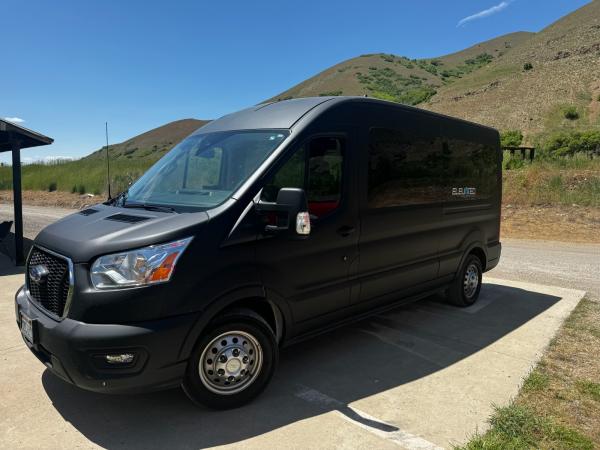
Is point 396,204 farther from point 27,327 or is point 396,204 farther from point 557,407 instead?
point 27,327

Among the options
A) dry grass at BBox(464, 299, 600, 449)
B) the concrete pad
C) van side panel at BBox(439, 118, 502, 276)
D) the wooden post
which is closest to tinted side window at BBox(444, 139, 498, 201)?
van side panel at BBox(439, 118, 502, 276)

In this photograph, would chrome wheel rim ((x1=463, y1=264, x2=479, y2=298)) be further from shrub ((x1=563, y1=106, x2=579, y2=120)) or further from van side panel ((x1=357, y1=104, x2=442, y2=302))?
shrub ((x1=563, y1=106, x2=579, y2=120))

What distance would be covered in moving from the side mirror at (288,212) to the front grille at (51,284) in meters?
1.43

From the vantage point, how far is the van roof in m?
3.95

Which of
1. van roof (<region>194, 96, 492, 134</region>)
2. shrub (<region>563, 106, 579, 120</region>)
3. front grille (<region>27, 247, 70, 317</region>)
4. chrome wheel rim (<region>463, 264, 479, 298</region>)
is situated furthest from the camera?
shrub (<region>563, 106, 579, 120</region>)

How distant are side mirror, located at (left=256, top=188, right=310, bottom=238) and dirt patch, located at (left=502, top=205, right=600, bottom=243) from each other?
1212 cm

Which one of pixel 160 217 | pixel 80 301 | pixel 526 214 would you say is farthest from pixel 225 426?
pixel 526 214

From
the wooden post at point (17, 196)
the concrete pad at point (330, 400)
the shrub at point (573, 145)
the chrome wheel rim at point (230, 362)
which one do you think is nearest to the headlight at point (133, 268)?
the chrome wheel rim at point (230, 362)

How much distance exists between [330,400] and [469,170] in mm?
3825

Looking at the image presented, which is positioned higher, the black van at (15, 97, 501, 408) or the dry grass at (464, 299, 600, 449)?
the black van at (15, 97, 501, 408)

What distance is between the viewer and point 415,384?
3932 mm

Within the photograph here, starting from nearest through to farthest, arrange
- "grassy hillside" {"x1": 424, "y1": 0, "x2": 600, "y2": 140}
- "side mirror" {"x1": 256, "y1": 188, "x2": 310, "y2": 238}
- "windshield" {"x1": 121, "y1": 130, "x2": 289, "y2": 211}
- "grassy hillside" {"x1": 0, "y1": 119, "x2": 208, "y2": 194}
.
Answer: "side mirror" {"x1": 256, "y1": 188, "x2": 310, "y2": 238} < "windshield" {"x1": 121, "y1": 130, "x2": 289, "y2": 211} < "grassy hillside" {"x1": 0, "y1": 119, "x2": 208, "y2": 194} < "grassy hillside" {"x1": 424, "y1": 0, "x2": 600, "y2": 140}

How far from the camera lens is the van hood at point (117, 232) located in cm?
300

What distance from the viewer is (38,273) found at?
339 centimetres
